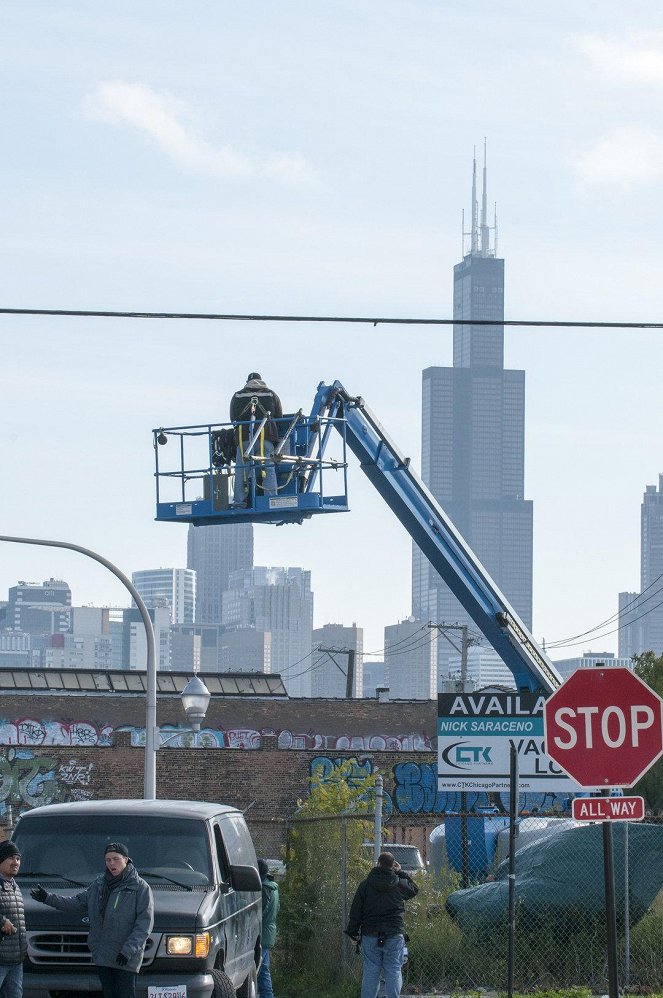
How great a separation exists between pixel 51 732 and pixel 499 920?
1514 inches

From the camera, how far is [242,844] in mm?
13406

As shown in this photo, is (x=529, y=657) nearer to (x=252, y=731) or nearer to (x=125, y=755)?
(x=125, y=755)

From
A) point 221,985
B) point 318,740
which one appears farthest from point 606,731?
point 318,740

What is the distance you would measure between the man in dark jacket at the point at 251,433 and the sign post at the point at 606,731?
11981 mm

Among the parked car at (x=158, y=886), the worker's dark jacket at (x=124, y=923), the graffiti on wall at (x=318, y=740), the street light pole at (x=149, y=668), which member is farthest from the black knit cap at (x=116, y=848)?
the graffiti on wall at (x=318, y=740)

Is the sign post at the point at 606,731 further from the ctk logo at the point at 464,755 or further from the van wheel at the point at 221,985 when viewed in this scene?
the ctk logo at the point at 464,755

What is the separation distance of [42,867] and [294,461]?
11.4 m

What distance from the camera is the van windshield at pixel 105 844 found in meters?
11.8

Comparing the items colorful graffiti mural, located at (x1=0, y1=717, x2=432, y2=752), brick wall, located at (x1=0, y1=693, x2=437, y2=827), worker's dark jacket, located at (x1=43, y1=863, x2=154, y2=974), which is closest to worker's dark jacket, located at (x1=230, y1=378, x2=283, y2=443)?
worker's dark jacket, located at (x1=43, y1=863, x2=154, y2=974)

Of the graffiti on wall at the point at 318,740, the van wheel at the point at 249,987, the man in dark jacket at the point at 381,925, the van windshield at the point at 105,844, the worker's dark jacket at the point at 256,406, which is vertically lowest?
the graffiti on wall at the point at 318,740

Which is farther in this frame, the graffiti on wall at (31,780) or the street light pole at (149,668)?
the graffiti on wall at (31,780)

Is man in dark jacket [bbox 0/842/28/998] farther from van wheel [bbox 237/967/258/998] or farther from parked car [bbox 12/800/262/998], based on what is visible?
van wheel [bbox 237/967/258/998]

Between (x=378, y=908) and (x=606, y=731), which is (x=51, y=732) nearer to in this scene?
(x=378, y=908)

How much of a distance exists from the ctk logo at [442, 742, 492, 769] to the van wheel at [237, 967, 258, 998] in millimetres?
4511
